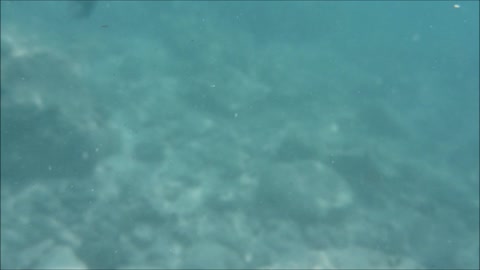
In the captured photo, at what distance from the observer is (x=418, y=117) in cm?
1588

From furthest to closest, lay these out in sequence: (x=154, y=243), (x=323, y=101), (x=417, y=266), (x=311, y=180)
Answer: (x=323, y=101) → (x=311, y=180) → (x=417, y=266) → (x=154, y=243)

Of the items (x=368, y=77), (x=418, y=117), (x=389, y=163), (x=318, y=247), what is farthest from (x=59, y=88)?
(x=418, y=117)

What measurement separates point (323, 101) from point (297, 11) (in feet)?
21.8

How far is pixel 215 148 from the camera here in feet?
40.4

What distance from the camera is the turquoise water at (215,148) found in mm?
10281

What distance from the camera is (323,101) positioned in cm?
1510

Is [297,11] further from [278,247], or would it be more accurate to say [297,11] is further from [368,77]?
[278,247]

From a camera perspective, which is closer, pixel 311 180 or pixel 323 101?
pixel 311 180

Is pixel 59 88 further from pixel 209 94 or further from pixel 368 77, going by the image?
pixel 368 77

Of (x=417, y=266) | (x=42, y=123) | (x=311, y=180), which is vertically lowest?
(x=42, y=123)

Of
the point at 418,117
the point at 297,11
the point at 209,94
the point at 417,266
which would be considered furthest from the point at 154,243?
the point at 297,11

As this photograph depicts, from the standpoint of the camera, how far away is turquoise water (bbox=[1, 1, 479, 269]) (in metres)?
10.3

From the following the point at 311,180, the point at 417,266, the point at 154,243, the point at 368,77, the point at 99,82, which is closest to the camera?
the point at 154,243

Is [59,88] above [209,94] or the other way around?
the other way around
